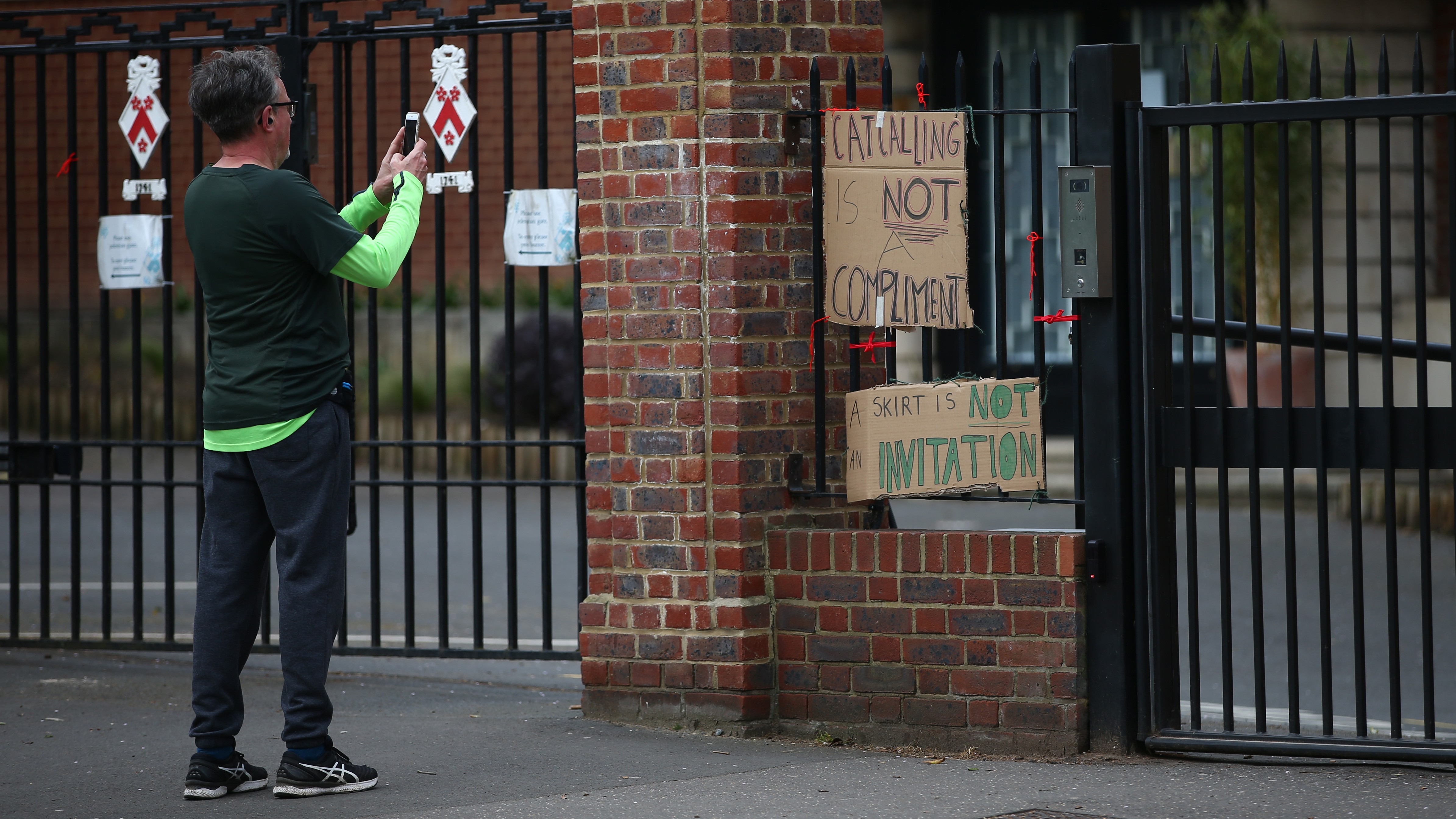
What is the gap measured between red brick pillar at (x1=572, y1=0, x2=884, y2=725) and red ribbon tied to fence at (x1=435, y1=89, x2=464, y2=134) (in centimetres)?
95

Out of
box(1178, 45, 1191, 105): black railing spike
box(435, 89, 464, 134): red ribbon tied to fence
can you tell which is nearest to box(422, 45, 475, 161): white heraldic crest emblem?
box(435, 89, 464, 134): red ribbon tied to fence

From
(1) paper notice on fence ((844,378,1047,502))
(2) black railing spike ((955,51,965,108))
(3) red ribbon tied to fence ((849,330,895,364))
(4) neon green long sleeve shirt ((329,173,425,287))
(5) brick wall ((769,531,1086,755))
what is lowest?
(5) brick wall ((769,531,1086,755))

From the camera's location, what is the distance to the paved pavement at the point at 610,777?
4.23 metres

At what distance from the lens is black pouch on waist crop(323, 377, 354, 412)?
4352mm

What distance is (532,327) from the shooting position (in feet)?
49.8

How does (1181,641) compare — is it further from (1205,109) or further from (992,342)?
(992,342)

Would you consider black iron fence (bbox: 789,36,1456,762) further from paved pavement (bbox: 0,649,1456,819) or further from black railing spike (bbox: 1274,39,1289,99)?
paved pavement (bbox: 0,649,1456,819)

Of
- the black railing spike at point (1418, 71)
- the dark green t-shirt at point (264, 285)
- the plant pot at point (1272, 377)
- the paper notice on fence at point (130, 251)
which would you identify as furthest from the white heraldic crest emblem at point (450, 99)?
the plant pot at point (1272, 377)

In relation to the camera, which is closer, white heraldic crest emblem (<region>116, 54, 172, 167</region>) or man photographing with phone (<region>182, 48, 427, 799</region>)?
man photographing with phone (<region>182, 48, 427, 799</region>)

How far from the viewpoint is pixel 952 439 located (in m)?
4.93

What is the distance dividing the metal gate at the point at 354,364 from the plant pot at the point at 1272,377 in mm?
5038

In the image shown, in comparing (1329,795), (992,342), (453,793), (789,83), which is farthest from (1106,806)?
(992,342)

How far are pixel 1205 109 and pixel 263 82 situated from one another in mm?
2561

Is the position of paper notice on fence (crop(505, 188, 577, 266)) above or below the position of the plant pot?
above
